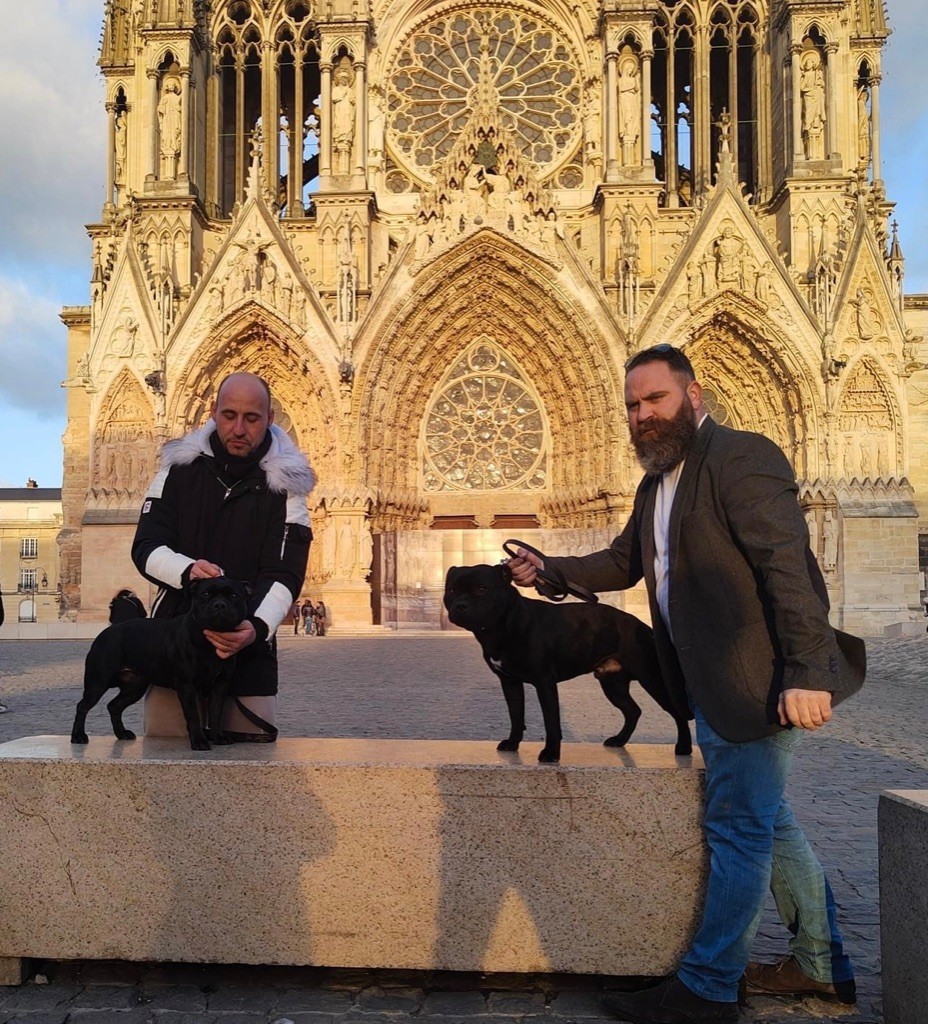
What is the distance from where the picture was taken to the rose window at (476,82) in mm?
24891

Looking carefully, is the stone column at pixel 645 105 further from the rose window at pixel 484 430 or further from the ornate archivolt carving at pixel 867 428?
the ornate archivolt carving at pixel 867 428

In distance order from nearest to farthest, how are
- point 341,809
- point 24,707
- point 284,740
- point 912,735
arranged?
point 341,809
point 284,740
point 912,735
point 24,707

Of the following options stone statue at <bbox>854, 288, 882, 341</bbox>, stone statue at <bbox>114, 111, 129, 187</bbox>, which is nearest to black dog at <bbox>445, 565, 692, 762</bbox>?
stone statue at <bbox>854, 288, 882, 341</bbox>

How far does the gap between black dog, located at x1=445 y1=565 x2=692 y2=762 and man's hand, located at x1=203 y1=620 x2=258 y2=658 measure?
70 centimetres

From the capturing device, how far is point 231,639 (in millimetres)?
3375

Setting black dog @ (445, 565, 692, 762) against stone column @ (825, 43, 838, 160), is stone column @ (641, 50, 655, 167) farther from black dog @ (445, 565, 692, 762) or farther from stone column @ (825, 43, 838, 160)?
black dog @ (445, 565, 692, 762)

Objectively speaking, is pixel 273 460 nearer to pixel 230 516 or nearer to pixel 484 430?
pixel 230 516

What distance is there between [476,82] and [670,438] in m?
24.1

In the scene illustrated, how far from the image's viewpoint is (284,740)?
3.83 m

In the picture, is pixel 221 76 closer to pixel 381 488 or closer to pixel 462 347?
pixel 462 347

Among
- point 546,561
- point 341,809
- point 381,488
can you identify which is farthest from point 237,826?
point 381,488

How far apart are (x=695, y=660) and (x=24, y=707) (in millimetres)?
8560

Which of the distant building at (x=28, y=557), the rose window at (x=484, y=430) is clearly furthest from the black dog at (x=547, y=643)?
the distant building at (x=28, y=557)

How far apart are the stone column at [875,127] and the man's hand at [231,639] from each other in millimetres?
24530
